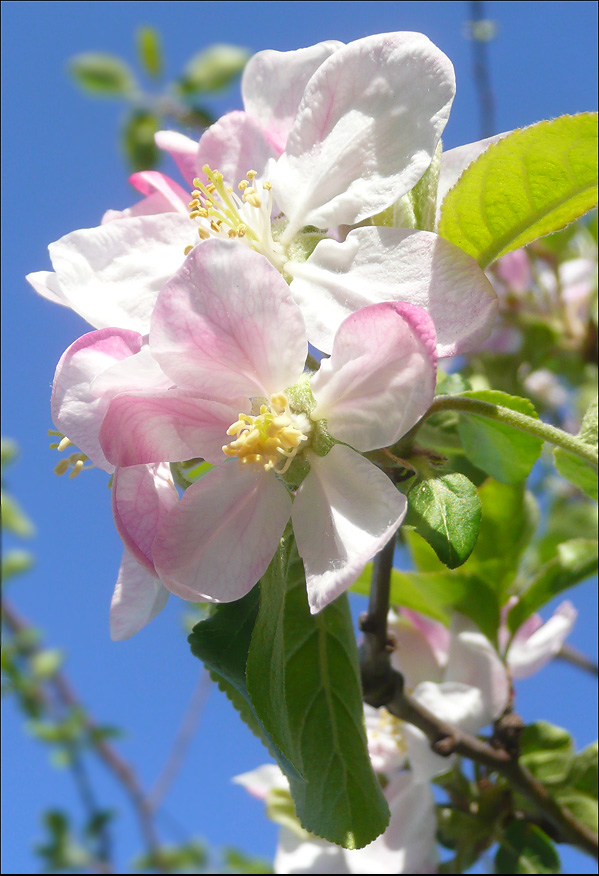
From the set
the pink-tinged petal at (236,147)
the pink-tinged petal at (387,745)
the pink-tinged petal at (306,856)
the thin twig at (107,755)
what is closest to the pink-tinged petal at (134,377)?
the pink-tinged petal at (236,147)

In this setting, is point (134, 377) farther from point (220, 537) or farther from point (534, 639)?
point (534, 639)

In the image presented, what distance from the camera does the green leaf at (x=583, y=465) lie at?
1.05m

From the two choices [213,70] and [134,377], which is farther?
[213,70]

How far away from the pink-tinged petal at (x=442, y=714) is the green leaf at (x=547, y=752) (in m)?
0.17

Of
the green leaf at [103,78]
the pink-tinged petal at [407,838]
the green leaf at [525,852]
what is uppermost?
the green leaf at [103,78]

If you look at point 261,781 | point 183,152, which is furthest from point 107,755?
point 183,152

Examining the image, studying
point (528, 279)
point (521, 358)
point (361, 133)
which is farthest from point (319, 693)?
point (528, 279)

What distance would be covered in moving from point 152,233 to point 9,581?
2.47 meters

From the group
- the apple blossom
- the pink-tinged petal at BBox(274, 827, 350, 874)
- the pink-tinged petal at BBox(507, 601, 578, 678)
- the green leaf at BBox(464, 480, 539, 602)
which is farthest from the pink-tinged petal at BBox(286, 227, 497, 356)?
the pink-tinged petal at BBox(274, 827, 350, 874)

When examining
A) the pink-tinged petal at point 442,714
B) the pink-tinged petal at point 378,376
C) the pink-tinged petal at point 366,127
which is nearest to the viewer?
the pink-tinged petal at point 378,376

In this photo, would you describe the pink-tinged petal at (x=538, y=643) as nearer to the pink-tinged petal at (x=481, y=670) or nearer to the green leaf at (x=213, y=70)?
the pink-tinged petal at (x=481, y=670)

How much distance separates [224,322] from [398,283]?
0.17 meters

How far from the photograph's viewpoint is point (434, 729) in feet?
4.12

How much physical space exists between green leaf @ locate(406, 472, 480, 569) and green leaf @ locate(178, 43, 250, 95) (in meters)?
2.17
